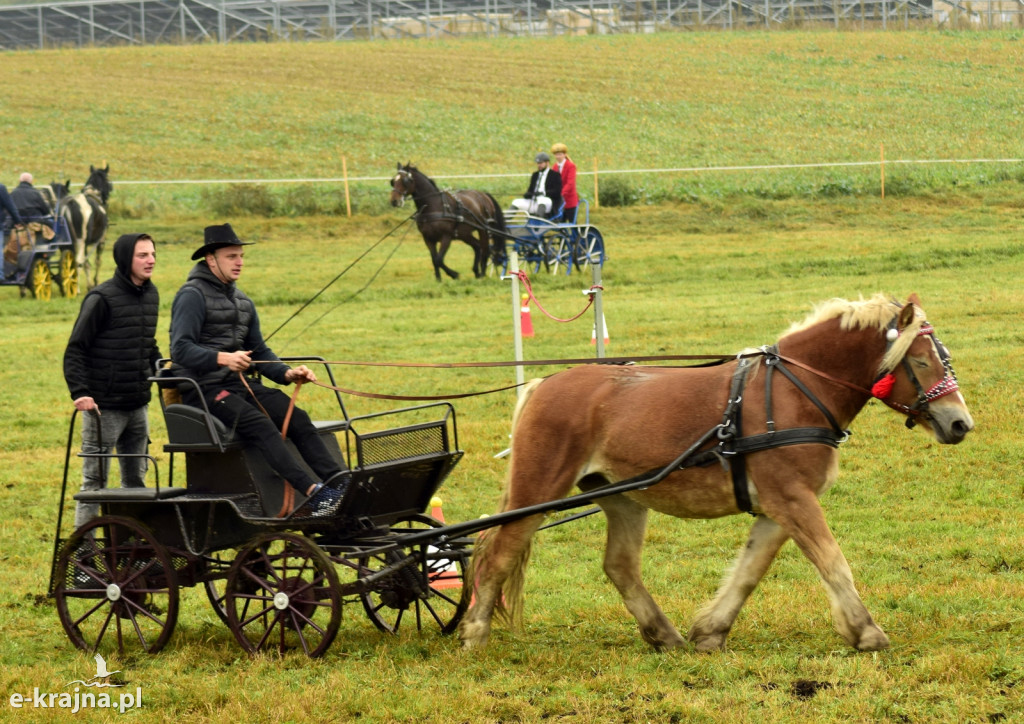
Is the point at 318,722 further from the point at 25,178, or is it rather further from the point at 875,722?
the point at 25,178

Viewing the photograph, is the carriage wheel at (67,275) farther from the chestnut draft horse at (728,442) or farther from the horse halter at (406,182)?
the chestnut draft horse at (728,442)

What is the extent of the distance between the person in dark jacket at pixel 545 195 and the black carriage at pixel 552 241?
124 mm

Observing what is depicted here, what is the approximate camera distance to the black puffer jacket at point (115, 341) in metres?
7.08

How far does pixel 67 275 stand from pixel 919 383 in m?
17.9

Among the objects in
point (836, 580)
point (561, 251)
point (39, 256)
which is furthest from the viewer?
point (561, 251)

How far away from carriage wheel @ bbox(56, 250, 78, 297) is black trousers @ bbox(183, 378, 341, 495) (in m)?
15.5

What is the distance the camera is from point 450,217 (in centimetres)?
2117

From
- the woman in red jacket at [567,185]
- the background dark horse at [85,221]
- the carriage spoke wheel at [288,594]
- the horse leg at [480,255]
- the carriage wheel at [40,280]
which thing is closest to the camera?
the carriage spoke wheel at [288,594]

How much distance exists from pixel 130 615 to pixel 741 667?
120 inches

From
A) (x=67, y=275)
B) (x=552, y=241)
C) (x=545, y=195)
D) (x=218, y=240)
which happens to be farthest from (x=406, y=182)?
(x=218, y=240)

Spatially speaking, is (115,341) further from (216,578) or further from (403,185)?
(403,185)

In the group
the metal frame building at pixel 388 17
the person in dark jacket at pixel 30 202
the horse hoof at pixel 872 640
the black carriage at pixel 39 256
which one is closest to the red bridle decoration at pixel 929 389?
the horse hoof at pixel 872 640

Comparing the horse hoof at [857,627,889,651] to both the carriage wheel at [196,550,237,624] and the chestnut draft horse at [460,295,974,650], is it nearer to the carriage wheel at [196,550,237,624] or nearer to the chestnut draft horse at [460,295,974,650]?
the chestnut draft horse at [460,295,974,650]

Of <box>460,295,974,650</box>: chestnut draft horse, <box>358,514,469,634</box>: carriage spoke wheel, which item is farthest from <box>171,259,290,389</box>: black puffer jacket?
<box>460,295,974,650</box>: chestnut draft horse
